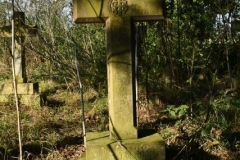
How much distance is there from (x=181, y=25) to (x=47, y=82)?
4.26m

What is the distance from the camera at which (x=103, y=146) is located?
3.09m

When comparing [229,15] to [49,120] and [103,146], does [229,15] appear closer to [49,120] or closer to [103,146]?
[49,120]

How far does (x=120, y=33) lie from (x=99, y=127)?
2649 millimetres

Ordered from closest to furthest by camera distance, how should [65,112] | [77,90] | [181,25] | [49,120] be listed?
[49,120]
[65,112]
[181,25]
[77,90]

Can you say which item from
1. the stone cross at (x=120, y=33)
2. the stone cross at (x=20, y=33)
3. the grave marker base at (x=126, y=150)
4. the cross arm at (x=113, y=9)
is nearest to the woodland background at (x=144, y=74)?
the stone cross at (x=20, y=33)

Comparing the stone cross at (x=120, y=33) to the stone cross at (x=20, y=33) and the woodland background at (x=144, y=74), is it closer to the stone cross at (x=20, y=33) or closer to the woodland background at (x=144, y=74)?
the woodland background at (x=144, y=74)

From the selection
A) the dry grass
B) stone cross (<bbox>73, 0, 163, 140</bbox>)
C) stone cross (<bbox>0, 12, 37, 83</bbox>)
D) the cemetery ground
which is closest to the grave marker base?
stone cross (<bbox>73, 0, 163, 140</bbox>)

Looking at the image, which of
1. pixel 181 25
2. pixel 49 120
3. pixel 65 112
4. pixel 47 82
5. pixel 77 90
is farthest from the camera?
pixel 47 82

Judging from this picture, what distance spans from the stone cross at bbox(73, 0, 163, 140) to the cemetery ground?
57 cm

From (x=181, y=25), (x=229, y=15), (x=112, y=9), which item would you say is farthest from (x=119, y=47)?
(x=181, y=25)

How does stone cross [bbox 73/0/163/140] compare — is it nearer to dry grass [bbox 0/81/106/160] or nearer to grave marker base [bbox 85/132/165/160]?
grave marker base [bbox 85/132/165/160]

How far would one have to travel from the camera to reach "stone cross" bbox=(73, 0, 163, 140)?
10.1ft

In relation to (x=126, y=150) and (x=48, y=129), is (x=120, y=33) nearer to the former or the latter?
(x=126, y=150)

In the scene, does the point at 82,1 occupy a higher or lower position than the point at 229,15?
lower
